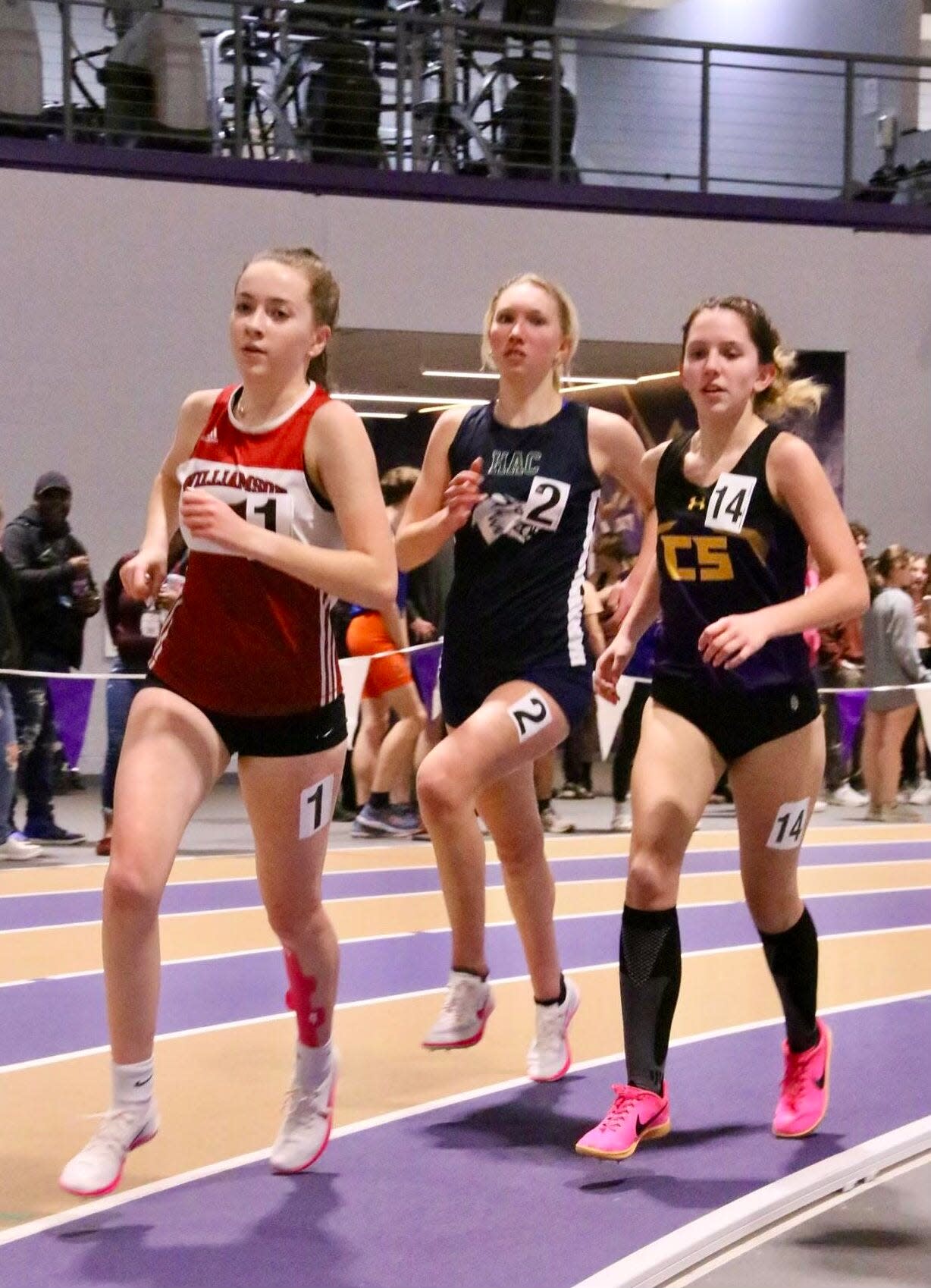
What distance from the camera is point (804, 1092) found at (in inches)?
186

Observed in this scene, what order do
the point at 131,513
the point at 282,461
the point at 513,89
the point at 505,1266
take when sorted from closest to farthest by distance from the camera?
the point at 505,1266
the point at 282,461
the point at 131,513
the point at 513,89

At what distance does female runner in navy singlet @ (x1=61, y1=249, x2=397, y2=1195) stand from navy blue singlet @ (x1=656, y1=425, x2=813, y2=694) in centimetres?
91

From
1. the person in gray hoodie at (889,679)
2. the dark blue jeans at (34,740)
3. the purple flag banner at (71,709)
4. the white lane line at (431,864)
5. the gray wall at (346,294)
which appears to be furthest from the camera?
the gray wall at (346,294)

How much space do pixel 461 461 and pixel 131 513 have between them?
9.91m

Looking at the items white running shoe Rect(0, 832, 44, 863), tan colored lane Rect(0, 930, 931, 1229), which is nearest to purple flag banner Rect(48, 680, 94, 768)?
white running shoe Rect(0, 832, 44, 863)

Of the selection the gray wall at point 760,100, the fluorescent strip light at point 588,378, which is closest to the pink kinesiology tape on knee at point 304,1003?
the fluorescent strip light at point 588,378

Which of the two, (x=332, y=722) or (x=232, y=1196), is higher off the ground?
(x=332, y=722)

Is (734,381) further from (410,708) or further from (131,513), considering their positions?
(131,513)

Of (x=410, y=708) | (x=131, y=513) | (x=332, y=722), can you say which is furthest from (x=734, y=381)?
(x=131, y=513)

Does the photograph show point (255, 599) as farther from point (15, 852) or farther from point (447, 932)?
point (15, 852)

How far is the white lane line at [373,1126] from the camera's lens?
388cm

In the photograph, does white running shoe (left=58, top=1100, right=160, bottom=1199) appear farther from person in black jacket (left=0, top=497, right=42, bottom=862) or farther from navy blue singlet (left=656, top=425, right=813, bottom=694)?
person in black jacket (left=0, top=497, right=42, bottom=862)

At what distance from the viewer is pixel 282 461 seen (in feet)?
13.0

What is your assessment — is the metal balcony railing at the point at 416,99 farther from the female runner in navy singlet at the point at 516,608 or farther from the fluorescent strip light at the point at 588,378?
the female runner in navy singlet at the point at 516,608
